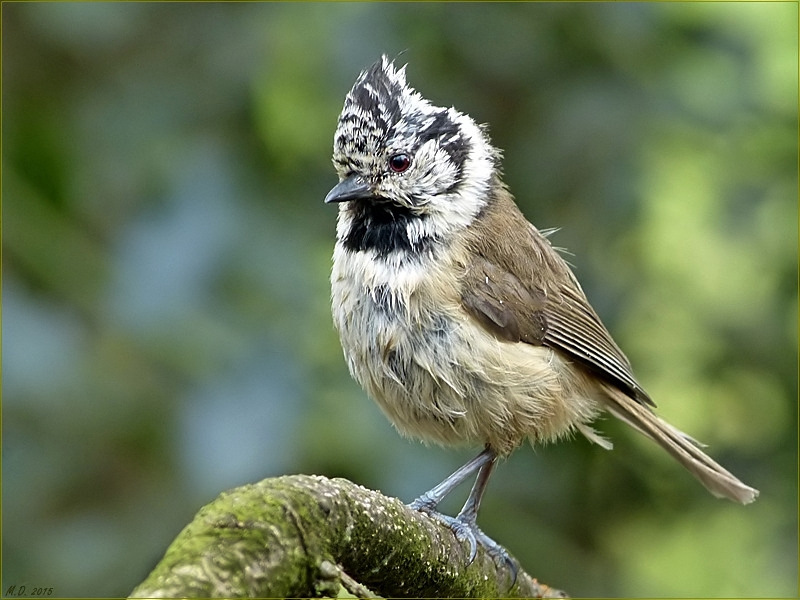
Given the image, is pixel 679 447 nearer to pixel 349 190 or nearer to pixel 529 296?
pixel 529 296

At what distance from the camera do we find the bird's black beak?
132 inches

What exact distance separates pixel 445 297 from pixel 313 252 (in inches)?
21.1

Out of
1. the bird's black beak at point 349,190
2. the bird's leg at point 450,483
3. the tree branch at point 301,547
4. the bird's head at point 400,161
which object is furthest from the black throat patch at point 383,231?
the tree branch at point 301,547

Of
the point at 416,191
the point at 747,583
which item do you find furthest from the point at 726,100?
the point at 747,583

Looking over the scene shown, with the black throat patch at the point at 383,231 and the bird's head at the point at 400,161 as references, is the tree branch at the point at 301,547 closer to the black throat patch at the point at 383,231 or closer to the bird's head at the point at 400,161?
the black throat patch at the point at 383,231

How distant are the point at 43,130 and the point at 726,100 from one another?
8.25ft

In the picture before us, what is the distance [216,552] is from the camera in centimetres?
169

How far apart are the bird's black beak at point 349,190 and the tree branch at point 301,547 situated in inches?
46.8

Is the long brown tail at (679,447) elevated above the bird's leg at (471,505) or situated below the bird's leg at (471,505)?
above

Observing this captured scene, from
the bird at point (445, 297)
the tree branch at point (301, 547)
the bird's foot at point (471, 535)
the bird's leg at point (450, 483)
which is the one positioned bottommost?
the tree branch at point (301, 547)

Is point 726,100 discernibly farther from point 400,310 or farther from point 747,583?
point 747,583

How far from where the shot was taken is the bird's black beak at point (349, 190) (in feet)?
11.0

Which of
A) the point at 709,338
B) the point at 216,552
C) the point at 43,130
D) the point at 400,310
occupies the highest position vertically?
the point at 709,338

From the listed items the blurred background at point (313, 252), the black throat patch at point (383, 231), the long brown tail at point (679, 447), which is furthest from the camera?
the long brown tail at point (679, 447)
